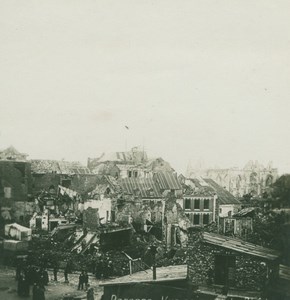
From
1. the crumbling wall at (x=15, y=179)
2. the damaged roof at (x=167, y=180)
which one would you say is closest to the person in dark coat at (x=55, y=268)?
the crumbling wall at (x=15, y=179)

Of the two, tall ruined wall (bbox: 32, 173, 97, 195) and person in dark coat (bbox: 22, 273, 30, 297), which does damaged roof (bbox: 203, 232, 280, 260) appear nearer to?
tall ruined wall (bbox: 32, 173, 97, 195)

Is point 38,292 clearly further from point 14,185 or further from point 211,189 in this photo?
point 211,189

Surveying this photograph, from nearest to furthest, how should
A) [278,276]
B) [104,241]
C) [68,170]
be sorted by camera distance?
1. [278,276]
2. [68,170]
3. [104,241]

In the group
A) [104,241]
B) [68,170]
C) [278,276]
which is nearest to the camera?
[278,276]

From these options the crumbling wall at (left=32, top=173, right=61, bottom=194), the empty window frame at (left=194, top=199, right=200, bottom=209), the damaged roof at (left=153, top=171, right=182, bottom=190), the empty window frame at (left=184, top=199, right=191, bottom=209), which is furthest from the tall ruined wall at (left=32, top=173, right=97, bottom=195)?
the empty window frame at (left=194, top=199, right=200, bottom=209)

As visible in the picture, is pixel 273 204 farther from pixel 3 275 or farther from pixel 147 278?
pixel 3 275

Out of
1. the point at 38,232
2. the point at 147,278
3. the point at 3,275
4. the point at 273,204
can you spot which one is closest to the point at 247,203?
the point at 273,204

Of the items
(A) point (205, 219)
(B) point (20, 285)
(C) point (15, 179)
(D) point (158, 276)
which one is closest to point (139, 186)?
(A) point (205, 219)
